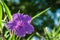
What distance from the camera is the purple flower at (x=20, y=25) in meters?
0.74

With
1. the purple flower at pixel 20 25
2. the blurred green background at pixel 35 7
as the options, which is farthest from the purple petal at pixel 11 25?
the blurred green background at pixel 35 7

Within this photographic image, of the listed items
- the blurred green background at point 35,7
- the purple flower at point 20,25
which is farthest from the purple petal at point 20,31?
the blurred green background at point 35,7

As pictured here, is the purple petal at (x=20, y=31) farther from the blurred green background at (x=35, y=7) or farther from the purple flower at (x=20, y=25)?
the blurred green background at (x=35, y=7)

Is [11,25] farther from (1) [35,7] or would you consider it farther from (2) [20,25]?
(1) [35,7]

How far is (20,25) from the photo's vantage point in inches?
30.2

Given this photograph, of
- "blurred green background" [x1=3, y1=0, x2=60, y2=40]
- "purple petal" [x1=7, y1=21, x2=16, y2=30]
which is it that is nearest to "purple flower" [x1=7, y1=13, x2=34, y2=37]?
"purple petal" [x1=7, y1=21, x2=16, y2=30]

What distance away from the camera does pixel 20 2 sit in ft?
21.0

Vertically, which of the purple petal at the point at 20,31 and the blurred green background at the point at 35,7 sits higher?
the blurred green background at the point at 35,7

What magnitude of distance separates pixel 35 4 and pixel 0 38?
5.57 metres

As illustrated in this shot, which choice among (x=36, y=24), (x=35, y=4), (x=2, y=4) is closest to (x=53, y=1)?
(x=35, y=4)

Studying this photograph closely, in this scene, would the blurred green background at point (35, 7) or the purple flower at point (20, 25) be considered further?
the blurred green background at point (35, 7)

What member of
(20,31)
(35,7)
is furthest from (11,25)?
(35,7)

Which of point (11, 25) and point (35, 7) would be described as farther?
point (35, 7)

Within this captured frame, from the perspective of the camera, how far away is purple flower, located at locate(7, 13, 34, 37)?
29.0 inches
